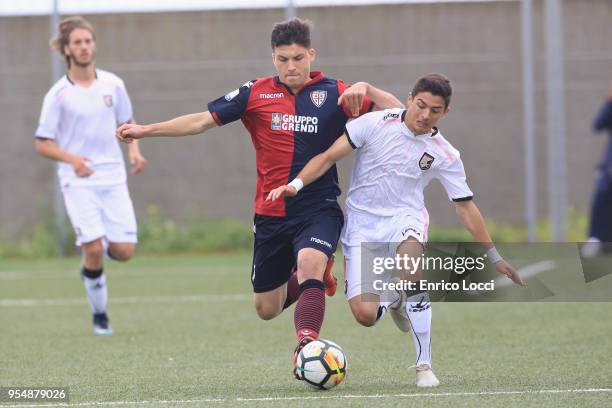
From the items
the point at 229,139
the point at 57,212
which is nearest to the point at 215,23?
the point at 229,139

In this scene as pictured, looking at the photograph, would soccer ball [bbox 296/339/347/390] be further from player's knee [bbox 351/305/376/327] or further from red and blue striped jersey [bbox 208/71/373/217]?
red and blue striped jersey [bbox 208/71/373/217]

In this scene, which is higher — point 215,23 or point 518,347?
point 215,23

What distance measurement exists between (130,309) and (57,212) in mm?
5446

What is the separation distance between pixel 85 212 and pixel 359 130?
301cm

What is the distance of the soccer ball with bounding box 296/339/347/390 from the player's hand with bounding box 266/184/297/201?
69 cm

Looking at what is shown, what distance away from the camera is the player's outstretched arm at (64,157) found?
8156mm

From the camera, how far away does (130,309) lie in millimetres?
10156

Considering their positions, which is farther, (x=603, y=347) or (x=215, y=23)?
(x=215, y=23)

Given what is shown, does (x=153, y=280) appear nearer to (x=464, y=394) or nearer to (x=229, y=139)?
(x=229, y=139)

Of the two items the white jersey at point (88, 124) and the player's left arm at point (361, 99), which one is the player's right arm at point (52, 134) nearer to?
the white jersey at point (88, 124)

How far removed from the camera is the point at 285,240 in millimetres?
6328

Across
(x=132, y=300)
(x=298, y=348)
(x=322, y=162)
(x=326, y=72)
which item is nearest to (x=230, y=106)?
(x=322, y=162)

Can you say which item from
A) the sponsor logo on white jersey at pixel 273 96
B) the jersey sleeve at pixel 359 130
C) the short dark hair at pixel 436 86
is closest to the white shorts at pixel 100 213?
the sponsor logo on white jersey at pixel 273 96

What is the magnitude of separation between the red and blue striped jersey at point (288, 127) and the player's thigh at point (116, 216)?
2538 mm
